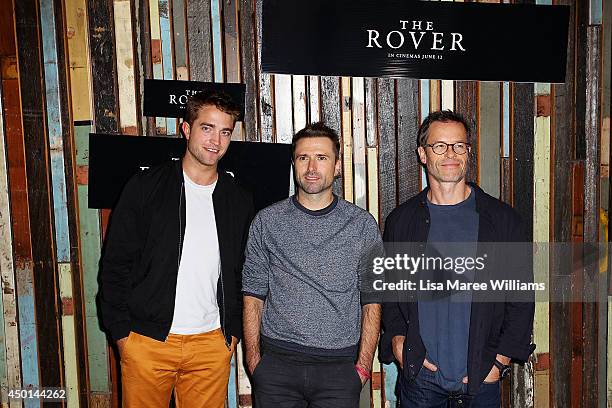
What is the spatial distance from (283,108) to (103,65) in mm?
1028

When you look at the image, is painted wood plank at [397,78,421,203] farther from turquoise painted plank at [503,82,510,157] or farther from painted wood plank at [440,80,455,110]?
turquoise painted plank at [503,82,510,157]

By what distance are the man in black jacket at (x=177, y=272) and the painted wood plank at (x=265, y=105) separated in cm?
50

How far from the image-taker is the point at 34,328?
3.20 m

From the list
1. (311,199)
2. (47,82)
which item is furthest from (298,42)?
(47,82)

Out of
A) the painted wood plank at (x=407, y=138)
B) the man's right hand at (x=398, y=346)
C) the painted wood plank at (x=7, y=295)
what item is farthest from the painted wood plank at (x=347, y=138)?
the painted wood plank at (x=7, y=295)

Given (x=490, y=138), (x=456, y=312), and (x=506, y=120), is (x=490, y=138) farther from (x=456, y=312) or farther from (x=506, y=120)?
(x=456, y=312)

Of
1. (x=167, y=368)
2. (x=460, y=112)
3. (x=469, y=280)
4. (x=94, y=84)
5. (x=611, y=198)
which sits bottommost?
(x=167, y=368)

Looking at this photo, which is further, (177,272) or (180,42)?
(180,42)

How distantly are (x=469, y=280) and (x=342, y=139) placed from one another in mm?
1109

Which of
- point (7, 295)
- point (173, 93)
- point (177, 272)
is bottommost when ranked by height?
point (7, 295)

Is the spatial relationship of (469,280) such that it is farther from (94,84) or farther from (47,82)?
(47,82)

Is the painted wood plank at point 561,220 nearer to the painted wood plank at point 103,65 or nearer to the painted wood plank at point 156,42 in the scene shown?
the painted wood plank at point 156,42

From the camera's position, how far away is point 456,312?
245cm
